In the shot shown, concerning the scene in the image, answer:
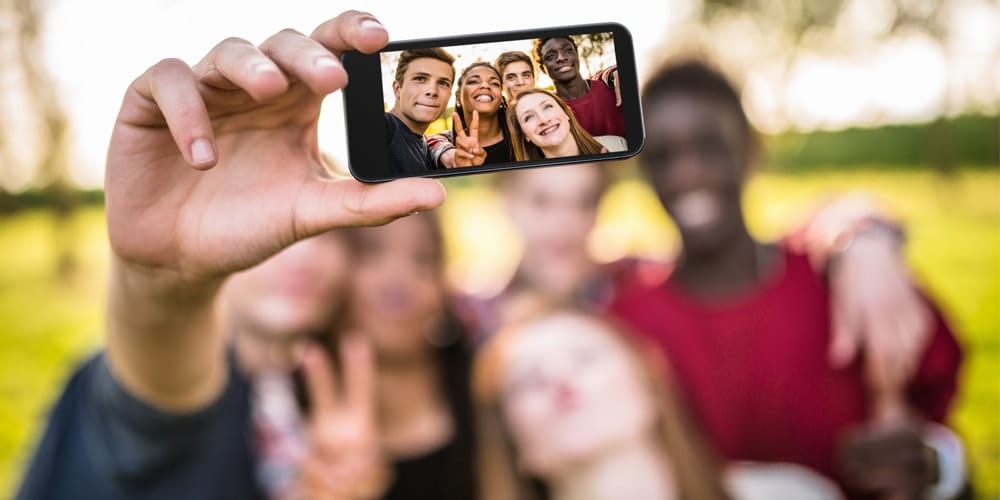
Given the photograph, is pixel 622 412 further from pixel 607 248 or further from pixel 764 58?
pixel 764 58

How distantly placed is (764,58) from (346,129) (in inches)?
112

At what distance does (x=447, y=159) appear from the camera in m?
1.09

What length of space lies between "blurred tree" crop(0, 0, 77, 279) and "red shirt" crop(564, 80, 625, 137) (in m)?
2.90

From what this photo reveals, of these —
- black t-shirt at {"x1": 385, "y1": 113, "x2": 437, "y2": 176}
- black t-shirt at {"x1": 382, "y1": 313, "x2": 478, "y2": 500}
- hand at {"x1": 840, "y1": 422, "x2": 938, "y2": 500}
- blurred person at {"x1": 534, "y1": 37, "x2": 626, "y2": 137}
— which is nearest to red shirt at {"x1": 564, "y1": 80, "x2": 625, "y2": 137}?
blurred person at {"x1": 534, "y1": 37, "x2": 626, "y2": 137}

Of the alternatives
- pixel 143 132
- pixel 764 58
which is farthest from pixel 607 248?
pixel 143 132

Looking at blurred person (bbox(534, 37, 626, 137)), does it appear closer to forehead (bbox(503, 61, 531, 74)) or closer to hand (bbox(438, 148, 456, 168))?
forehead (bbox(503, 61, 531, 74))

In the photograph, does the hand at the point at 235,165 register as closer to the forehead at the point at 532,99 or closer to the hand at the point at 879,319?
the forehead at the point at 532,99

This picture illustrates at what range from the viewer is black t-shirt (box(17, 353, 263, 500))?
1.55 metres

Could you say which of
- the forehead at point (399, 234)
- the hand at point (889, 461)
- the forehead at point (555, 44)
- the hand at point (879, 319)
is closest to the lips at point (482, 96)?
the forehead at point (555, 44)

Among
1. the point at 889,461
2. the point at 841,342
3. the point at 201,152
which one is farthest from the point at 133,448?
the point at 889,461

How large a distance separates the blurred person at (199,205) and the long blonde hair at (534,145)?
0.56 ft

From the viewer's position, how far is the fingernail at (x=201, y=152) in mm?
944

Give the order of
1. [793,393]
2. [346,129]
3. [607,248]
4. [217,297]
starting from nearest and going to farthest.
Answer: [346,129]
[217,297]
[793,393]
[607,248]

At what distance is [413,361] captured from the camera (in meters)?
2.44
